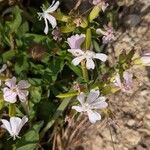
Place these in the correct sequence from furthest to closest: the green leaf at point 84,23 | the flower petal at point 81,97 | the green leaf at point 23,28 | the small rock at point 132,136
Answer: the green leaf at point 23,28 < the small rock at point 132,136 < the green leaf at point 84,23 < the flower petal at point 81,97

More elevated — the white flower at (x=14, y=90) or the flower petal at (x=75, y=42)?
the flower petal at (x=75, y=42)

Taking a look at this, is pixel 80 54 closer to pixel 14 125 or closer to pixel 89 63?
pixel 89 63

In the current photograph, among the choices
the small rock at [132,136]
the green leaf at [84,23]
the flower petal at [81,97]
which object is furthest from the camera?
the small rock at [132,136]

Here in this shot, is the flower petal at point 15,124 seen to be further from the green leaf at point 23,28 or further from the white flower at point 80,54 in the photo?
the green leaf at point 23,28

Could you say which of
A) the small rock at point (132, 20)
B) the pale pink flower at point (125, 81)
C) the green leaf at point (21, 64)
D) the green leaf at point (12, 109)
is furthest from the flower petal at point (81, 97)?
the small rock at point (132, 20)

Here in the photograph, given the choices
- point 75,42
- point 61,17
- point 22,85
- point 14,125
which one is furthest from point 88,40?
point 14,125

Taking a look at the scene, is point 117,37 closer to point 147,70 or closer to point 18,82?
point 147,70
